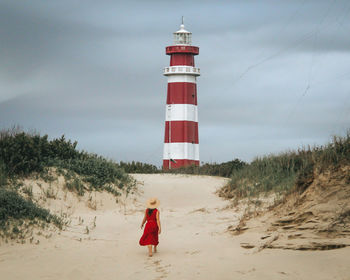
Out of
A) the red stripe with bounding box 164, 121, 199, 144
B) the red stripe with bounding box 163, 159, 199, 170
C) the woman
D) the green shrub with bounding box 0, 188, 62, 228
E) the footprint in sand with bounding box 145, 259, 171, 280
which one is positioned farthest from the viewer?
the red stripe with bounding box 164, 121, 199, 144

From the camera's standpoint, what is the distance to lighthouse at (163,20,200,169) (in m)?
33.3

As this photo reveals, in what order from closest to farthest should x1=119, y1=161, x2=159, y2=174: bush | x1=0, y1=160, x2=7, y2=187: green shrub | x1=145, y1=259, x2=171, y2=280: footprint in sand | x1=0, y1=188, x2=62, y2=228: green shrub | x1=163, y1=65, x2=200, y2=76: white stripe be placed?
x1=145, y1=259, x2=171, y2=280: footprint in sand → x1=0, y1=188, x2=62, y2=228: green shrub → x1=0, y1=160, x2=7, y2=187: green shrub → x1=119, y1=161, x2=159, y2=174: bush → x1=163, y1=65, x2=200, y2=76: white stripe

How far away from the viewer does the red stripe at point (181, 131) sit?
33281 mm

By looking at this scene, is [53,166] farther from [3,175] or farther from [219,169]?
[219,169]

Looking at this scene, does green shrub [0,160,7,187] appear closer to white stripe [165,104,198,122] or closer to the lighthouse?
the lighthouse

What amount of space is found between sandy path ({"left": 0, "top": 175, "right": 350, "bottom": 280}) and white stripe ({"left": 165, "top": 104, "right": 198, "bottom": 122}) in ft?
58.4

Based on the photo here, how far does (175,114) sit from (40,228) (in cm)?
2187

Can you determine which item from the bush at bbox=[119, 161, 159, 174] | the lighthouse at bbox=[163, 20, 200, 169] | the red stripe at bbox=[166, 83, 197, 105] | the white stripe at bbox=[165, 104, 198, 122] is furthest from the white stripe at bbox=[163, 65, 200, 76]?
the bush at bbox=[119, 161, 159, 174]

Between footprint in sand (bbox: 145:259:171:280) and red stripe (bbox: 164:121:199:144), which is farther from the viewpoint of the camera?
red stripe (bbox: 164:121:199:144)

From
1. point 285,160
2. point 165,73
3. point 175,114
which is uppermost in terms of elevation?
point 165,73

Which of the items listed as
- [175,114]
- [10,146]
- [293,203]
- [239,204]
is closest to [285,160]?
[239,204]

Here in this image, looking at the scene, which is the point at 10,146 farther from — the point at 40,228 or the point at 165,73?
the point at 165,73

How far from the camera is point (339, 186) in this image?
34.2ft

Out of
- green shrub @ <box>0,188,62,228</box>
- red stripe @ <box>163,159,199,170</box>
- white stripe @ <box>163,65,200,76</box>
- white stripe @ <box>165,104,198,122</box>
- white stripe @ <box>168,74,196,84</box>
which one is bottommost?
green shrub @ <box>0,188,62,228</box>
